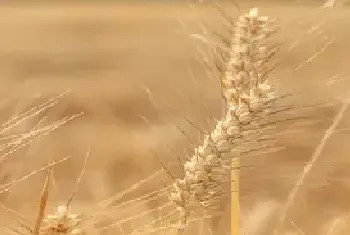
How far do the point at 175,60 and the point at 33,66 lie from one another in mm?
199

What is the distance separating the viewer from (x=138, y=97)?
2.76ft

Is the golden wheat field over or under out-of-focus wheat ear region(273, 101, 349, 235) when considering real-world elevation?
over

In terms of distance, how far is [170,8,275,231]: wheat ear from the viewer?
1.22ft

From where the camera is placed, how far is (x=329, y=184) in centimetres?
77

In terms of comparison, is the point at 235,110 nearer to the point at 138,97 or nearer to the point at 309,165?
the point at 309,165

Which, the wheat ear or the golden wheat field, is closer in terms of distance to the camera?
the wheat ear

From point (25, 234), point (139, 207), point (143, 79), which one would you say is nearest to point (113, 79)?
point (143, 79)

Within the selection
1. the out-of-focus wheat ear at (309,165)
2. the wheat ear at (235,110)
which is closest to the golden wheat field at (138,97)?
the out-of-focus wheat ear at (309,165)

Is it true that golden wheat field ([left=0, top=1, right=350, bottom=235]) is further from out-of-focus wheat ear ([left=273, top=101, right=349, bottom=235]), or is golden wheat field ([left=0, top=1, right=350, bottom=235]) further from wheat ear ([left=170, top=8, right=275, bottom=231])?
wheat ear ([left=170, top=8, right=275, bottom=231])

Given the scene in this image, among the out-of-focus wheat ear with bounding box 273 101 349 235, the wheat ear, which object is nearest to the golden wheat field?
the out-of-focus wheat ear with bounding box 273 101 349 235

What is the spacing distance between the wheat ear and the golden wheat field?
27cm

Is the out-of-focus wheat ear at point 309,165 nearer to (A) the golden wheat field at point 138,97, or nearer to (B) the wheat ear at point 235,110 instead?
(A) the golden wheat field at point 138,97

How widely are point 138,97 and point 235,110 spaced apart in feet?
1.56

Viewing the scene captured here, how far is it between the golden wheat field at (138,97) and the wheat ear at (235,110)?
268 mm
